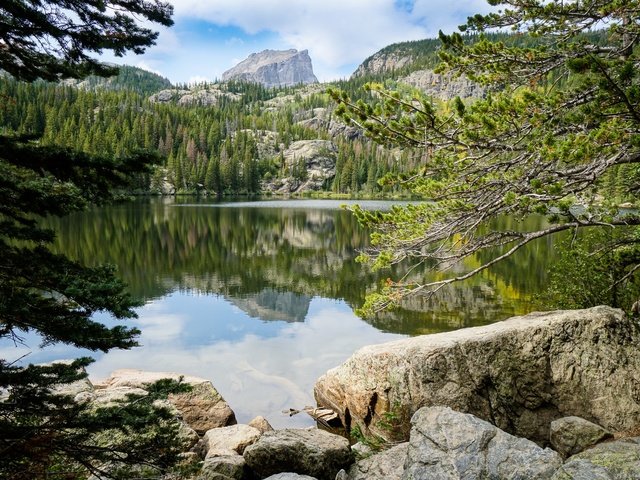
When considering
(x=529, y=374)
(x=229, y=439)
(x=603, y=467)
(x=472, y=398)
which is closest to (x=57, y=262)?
(x=603, y=467)

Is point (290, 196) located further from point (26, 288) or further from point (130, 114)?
point (26, 288)

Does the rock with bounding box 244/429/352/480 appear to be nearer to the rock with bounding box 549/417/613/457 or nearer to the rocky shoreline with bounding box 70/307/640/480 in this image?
the rocky shoreline with bounding box 70/307/640/480

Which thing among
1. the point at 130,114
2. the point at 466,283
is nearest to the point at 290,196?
the point at 130,114

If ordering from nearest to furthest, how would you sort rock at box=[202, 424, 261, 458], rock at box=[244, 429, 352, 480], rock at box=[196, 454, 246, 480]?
rock at box=[196, 454, 246, 480] → rock at box=[244, 429, 352, 480] → rock at box=[202, 424, 261, 458]

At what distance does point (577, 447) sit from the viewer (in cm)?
697

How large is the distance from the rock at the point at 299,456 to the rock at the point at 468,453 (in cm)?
213

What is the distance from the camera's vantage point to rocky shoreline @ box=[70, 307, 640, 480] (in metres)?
7.26

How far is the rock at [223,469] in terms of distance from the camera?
7.39 meters

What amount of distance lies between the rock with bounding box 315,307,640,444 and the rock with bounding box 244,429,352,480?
1.60 metres

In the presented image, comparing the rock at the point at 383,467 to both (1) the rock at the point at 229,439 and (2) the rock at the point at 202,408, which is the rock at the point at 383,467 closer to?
(1) the rock at the point at 229,439

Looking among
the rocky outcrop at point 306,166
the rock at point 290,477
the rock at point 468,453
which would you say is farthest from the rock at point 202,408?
the rocky outcrop at point 306,166

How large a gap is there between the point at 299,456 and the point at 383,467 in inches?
59.3

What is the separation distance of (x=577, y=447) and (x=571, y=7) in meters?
6.75

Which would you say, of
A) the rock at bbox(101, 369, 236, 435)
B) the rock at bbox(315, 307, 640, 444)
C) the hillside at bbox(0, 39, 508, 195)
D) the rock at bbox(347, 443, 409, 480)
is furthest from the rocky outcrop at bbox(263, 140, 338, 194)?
the rock at bbox(347, 443, 409, 480)
